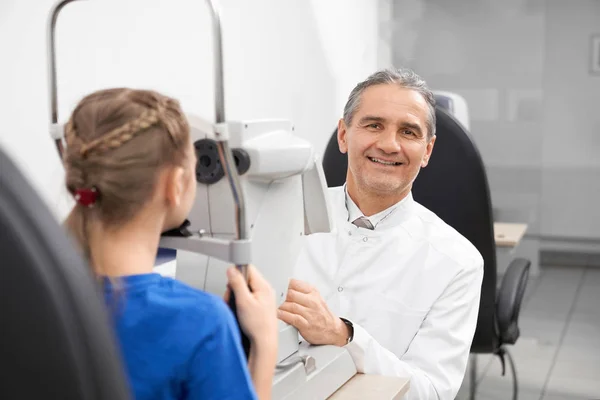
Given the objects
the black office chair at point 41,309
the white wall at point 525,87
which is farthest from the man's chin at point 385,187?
the white wall at point 525,87

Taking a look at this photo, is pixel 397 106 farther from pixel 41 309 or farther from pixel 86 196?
pixel 41 309

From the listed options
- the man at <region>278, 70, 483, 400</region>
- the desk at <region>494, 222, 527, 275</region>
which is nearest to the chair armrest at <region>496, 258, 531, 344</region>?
the desk at <region>494, 222, 527, 275</region>

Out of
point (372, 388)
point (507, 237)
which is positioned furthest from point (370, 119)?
point (507, 237)

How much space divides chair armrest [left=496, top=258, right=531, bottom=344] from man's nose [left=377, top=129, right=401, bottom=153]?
81cm

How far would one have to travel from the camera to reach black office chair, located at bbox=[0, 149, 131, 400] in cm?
57

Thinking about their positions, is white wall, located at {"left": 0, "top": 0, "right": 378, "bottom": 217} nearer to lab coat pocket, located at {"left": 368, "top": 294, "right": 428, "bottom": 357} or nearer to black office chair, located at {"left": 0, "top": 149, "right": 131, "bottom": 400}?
black office chair, located at {"left": 0, "top": 149, "right": 131, "bottom": 400}

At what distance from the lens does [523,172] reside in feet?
18.4

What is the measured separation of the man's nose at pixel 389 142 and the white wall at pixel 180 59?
2.37ft

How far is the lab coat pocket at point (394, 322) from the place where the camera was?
1824 mm

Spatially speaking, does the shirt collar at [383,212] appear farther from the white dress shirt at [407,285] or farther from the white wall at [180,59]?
the white wall at [180,59]

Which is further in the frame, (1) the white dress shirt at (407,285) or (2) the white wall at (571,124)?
(2) the white wall at (571,124)

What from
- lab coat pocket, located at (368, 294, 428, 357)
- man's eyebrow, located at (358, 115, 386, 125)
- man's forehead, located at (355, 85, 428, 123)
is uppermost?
man's forehead, located at (355, 85, 428, 123)

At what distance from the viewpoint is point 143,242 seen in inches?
38.0

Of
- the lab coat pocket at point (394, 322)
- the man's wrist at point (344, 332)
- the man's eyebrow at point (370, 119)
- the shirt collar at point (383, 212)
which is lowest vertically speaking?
the lab coat pocket at point (394, 322)
